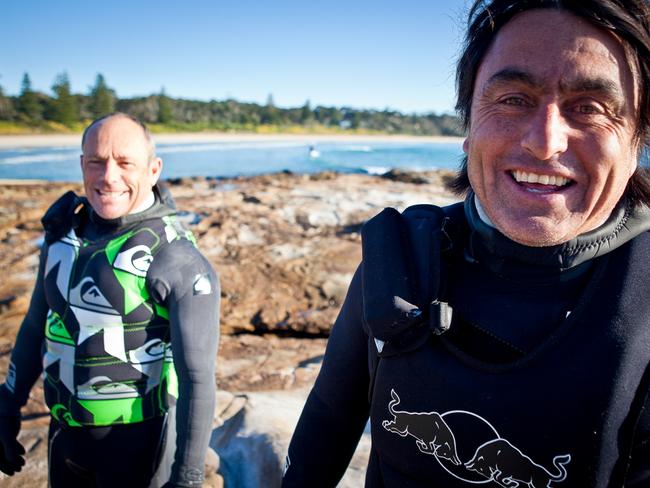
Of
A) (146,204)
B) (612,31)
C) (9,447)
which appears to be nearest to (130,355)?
(146,204)

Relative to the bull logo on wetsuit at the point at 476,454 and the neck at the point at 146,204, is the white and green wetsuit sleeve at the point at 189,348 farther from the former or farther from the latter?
the bull logo on wetsuit at the point at 476,454

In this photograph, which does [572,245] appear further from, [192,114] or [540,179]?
[192,114]

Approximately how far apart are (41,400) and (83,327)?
2128mm

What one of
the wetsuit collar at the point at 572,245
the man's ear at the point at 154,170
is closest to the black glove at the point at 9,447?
the man's ear at the point at 154,170

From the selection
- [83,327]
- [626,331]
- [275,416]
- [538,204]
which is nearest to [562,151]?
[538,204]

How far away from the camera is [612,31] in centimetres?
100

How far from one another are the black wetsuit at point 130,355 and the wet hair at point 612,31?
1463 mm

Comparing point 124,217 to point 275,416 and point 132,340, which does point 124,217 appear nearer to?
point 132,340

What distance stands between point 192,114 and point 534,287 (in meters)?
74.1

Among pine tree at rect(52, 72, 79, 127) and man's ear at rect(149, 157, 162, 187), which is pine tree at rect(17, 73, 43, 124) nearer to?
pine tree at rect(52, 72, 79, 127)

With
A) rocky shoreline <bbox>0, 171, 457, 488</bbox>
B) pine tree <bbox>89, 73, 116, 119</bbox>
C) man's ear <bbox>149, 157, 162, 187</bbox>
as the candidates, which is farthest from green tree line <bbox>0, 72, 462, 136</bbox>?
man's ear <bbox>149, 157, 162, 187</bbox>

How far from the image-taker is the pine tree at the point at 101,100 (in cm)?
5456

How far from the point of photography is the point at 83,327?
6.63ft

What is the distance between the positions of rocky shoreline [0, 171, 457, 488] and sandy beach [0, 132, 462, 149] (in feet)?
28.6
